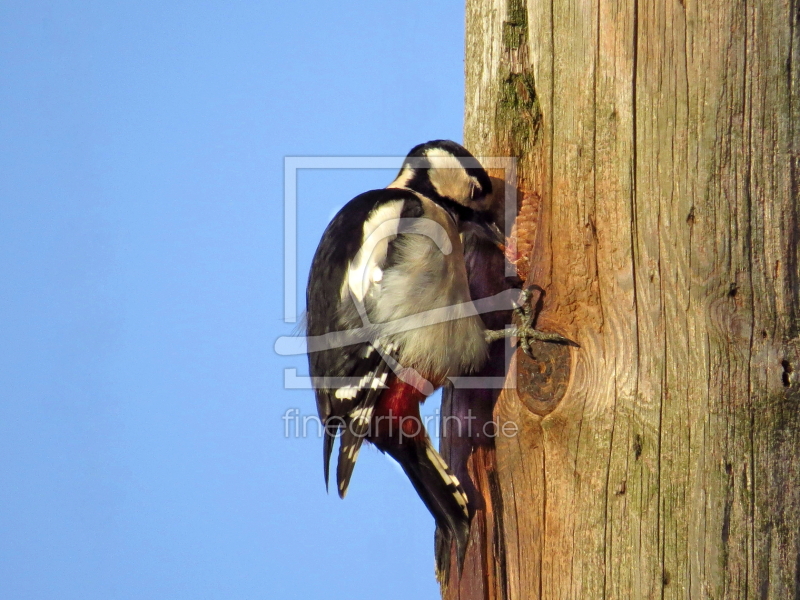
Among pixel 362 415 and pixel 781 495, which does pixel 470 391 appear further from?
pixel 781 495

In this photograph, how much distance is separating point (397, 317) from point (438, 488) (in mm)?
575

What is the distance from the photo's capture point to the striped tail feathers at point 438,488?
229 cm

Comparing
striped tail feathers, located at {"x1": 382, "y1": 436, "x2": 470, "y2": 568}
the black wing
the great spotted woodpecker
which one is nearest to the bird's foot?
the great spotted woodpecker

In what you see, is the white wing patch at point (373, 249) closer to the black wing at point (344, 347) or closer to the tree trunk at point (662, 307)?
the black wing at point (344, 347)

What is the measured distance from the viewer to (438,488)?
2375 mm

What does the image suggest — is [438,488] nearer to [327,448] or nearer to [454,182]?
[327,448]

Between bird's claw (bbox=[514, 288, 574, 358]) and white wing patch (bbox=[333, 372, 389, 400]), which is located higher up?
bird's claw (bbox=[514, 288, 574, 358])

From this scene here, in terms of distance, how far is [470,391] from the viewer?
2408 millimetres

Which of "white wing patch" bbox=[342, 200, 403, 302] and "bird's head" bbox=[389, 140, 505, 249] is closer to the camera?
"bird's head" bbox=[389, 140, 505, 249]

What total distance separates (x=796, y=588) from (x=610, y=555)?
15.1 inches

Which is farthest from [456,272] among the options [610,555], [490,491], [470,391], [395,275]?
[610,555]

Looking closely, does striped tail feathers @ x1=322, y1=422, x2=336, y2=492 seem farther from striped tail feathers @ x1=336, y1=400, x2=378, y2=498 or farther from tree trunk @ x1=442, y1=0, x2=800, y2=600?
tree trunk @ x1=442, y1=0, x2=800, y2=600

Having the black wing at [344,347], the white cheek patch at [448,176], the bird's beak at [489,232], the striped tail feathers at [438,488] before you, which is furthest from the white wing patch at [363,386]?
the white cheek patch at [448,176]

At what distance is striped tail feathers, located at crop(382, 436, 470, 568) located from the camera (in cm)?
229
